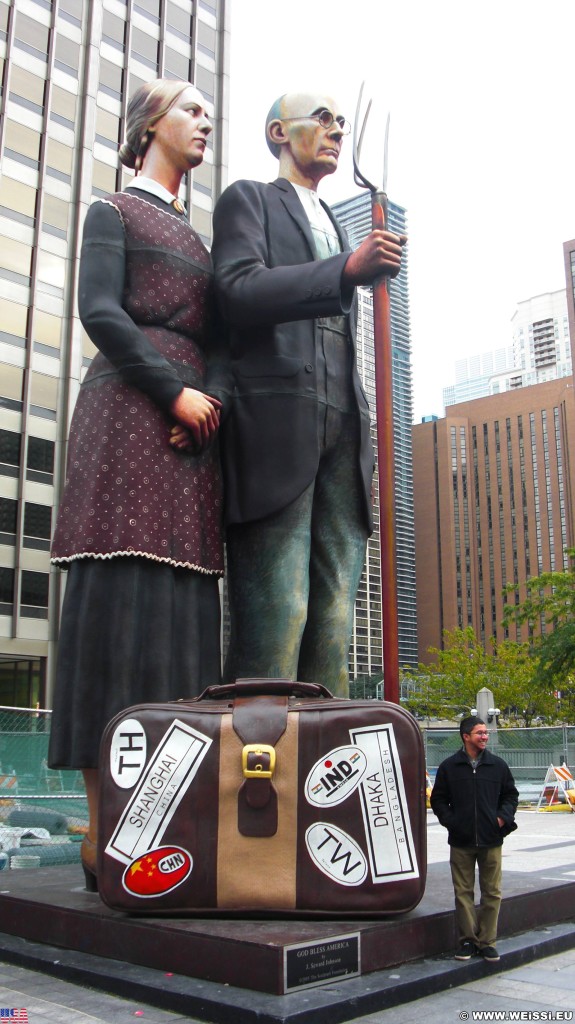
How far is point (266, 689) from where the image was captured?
14.3 ft

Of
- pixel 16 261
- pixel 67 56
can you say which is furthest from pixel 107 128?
pixel 16 261

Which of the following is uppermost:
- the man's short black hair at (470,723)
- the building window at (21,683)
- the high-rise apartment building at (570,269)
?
the high-rise apartment building at (570,269)

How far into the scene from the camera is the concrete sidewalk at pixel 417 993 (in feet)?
11.5

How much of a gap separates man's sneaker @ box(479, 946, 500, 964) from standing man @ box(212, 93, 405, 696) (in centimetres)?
178

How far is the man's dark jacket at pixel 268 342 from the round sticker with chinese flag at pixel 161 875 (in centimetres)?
204

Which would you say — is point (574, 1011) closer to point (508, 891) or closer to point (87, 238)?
point (508, 891)

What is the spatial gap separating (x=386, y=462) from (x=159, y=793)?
2.09 meters

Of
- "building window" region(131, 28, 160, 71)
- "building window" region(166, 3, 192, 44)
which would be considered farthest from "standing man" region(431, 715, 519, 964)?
"building window" region(166, 3, 192, 44)

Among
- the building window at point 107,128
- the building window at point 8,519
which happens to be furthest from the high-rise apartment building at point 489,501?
the building window at point 8,519

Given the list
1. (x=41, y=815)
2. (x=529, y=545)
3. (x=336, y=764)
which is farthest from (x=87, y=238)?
(x=529, y=545)

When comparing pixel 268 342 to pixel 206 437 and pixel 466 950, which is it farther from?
pixel 466 950

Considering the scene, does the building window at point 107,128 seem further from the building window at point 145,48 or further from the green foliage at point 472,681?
the green foliage at point 472,681

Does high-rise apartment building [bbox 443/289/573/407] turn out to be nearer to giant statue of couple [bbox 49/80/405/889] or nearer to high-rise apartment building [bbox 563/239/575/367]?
high-rise apartment building [bbox 563/239/575/367]

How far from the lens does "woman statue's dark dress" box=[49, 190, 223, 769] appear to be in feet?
16.4
